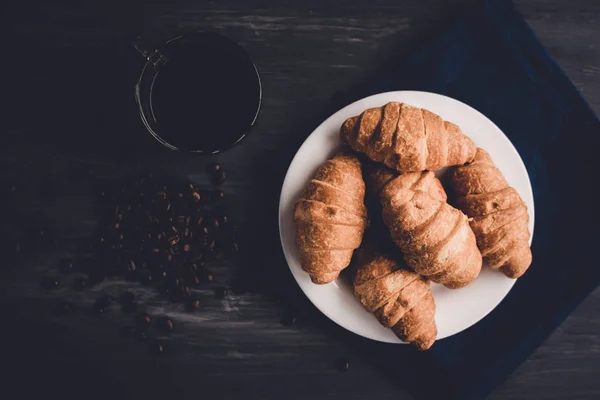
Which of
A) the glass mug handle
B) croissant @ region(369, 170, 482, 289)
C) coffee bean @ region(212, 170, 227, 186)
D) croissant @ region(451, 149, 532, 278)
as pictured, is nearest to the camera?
croissant @ region(369, 170, 482, 289)

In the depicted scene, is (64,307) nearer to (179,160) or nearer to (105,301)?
(105,301)

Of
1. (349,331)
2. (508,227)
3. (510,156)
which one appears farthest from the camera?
(349,331)

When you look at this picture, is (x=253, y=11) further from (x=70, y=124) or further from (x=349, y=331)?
(x=349, y=331)

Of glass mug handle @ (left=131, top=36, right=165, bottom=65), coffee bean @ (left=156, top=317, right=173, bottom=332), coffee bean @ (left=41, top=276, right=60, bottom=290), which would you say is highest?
glass mug handle @ (left=131, top=36, right=165, bottom=65)

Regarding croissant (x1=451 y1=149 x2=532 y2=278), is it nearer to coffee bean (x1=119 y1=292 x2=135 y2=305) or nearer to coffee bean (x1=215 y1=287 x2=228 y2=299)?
coffee bean (x1=215 y1=287 x2=228 y2=299)

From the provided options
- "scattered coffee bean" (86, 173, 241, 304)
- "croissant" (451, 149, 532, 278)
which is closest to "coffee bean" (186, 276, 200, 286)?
"scattered coffee bean" (86, 173, 241, 304)

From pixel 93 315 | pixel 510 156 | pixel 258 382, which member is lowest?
pixel 258 382

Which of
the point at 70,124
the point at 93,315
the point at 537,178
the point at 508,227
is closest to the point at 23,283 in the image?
the point at 93,315
